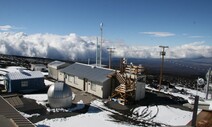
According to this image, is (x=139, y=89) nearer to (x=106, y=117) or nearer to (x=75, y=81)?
(x=106, y=117)

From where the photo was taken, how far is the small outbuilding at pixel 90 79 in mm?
35031

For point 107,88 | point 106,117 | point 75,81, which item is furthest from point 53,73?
point 106,117

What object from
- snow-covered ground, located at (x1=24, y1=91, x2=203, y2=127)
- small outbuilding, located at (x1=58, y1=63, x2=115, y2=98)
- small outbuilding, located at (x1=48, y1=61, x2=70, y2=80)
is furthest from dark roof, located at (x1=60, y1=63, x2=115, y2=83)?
snow-covered ground, located at (x1=24, y1=91, x2=203, y2=127)

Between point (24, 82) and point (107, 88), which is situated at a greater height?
point (24, 82)

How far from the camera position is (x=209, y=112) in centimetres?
1242

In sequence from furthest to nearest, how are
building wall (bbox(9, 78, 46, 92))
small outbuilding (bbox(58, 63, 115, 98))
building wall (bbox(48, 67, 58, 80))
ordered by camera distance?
building wall (bbox(48, 67, 58, 80)) < building wall (bbox(9, 78, 46, 92)) < small outbuilding (bbox(58, 63, 115, 98))

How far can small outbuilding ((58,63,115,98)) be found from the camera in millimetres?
35031

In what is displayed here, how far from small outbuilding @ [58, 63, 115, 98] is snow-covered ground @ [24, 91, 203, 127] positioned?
295 cm

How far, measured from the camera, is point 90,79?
120 feet

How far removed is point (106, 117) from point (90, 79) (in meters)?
11.3

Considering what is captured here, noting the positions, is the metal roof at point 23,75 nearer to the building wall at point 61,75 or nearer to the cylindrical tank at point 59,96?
the building wall at point 61,75

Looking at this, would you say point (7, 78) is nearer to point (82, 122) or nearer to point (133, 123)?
point (82, 122)

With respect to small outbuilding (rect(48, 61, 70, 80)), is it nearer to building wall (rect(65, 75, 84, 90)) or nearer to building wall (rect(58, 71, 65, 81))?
building wall (rect(58, 71, 65, 81))

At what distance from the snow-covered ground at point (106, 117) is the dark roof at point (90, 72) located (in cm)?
456
